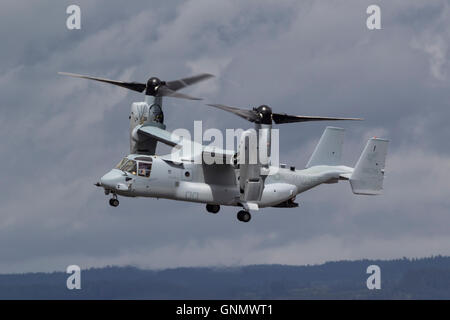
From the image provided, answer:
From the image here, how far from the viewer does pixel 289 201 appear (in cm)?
6009

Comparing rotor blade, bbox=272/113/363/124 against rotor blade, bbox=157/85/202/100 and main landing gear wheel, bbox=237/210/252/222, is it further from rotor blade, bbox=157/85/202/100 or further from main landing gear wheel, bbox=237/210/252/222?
rotor blade, bbox=157/85/202/100

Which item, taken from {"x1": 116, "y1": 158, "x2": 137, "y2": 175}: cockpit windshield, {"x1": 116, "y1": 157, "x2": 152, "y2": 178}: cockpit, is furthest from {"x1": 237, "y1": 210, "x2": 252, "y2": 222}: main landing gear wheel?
{"x1": 116, "y1": 158, "x2": 137, "y2": 175}: cockpit windshield

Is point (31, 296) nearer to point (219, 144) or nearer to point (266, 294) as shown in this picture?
point (266, 294)

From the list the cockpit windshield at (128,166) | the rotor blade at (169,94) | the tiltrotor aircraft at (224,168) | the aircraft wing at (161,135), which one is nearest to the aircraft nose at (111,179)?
the tiltrotor aircraft at (224,168)

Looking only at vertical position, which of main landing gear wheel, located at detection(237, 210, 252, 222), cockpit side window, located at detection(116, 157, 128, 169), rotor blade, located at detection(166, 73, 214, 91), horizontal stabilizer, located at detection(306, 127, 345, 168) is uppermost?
rotor blade, located at detection(166, 73, 214, 91)

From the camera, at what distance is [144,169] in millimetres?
53875

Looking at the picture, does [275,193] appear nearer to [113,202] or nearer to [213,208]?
[213,208]

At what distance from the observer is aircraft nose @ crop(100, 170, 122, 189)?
5331 cm

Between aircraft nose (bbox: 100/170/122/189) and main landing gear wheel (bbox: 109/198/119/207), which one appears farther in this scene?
main landing gear wheel (bbox: 109/198/119/207)

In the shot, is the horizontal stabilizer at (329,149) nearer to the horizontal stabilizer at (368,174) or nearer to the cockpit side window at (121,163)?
the horizontal stabilizer at (368,174)

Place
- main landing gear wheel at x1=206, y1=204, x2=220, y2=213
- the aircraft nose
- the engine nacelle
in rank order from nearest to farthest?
1. the engine nacelle
2. the aircraft nose
3. main landing gear wheel at x1=206, y1=204, x2=220, y2=213

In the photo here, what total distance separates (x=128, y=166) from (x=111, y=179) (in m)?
1.20

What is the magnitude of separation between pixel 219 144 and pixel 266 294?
25.2m
